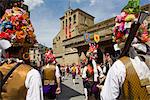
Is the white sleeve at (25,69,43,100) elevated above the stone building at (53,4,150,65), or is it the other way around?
the stone building at (53,4,150,65)

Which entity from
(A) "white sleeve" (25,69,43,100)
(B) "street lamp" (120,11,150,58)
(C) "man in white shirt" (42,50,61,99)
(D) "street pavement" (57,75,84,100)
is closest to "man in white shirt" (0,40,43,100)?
(A) "white sleeve" (25,69,43,100)

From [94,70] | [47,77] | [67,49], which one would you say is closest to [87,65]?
[94,70]

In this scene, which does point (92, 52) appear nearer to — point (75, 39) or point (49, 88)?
point (49, 88)

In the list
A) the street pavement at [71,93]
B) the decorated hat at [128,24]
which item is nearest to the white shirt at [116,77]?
the decorated hat at [128,24]

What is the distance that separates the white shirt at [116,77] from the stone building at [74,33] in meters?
25.6

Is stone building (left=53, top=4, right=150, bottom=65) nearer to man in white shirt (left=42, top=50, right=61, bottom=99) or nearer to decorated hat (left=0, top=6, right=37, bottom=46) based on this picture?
man in white shirt (left=42, top=50, right=61, bottom=99)

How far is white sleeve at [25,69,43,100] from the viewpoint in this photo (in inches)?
99.0

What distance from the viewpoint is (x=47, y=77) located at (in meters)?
8.38

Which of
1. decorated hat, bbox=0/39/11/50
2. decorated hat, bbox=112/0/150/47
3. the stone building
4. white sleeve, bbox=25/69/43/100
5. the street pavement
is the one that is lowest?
the street pavement

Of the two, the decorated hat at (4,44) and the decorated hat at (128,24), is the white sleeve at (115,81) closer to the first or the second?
the decorated hat at (128,24)

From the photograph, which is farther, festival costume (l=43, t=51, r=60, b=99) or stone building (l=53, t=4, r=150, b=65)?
stone building (l=53, t=4, r=150, b=65)

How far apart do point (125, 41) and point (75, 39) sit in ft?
114

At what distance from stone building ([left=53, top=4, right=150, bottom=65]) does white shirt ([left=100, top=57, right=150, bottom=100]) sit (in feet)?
84.1

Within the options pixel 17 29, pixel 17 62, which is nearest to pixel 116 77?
pixel 17 62
